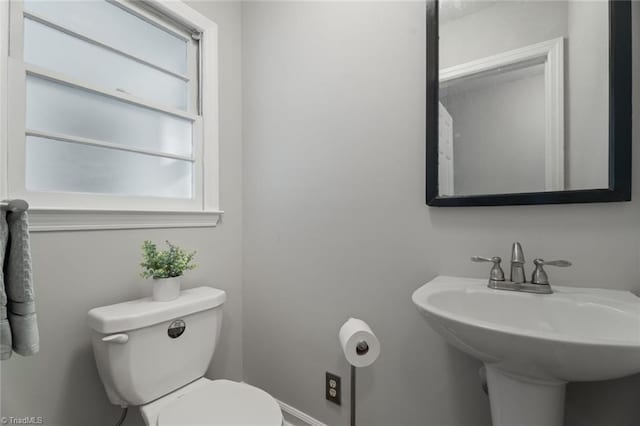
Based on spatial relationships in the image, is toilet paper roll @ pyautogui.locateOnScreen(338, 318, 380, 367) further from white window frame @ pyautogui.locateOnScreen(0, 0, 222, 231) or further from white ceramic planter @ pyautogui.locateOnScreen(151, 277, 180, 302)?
white window frame @ pyautogui.locateOnScreen(0, 0, 222, 231)

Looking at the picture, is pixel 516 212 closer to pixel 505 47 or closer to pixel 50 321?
pixel 505 47

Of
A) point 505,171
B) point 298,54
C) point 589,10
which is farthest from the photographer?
point 298,54

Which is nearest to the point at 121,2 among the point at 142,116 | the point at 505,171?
the point at 142,116

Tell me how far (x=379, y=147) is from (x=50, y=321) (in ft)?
4.42

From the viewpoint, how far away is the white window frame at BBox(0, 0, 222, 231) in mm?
975

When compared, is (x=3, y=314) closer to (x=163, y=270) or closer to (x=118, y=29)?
(x=163, y=270)

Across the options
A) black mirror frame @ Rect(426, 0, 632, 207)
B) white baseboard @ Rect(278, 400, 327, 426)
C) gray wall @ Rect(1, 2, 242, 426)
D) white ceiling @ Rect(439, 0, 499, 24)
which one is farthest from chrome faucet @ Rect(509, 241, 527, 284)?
gray wall @ Rect(1, 2, 242, 426)

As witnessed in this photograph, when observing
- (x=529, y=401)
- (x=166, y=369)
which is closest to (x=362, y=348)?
(x=529, y=401)

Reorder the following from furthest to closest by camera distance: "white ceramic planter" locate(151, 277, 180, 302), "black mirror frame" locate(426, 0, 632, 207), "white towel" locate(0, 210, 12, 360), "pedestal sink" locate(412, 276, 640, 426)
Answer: "white ceramic planter" locate(151, 277, 180, 302)
"black mirror frame" locate(426, 0, 632, 207)
"white towel" locate(0, 210, 12, 360)
"pedestal sink" locate(412, 276, 640, 426)

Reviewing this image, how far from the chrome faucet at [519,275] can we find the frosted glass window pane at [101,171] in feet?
4.42

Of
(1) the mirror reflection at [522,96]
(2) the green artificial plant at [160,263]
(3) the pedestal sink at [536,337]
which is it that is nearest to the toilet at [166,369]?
(2) the green artificial plant at [160,263]

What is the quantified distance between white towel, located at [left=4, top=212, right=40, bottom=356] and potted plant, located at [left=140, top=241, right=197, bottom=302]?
40 centimetres

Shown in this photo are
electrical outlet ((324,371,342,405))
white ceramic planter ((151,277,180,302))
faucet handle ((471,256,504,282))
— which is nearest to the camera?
faucet handle ((471,256,504,282))

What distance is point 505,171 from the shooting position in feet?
3.27
